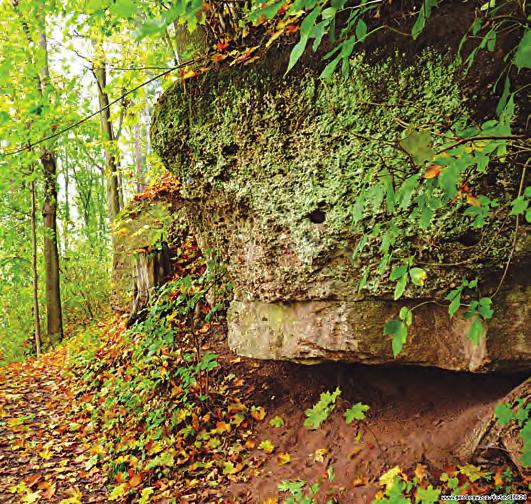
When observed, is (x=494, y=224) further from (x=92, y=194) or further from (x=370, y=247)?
(x=92, y=194)

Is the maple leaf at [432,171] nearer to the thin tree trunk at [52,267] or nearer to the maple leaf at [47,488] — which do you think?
the maple leaf at [47,488]

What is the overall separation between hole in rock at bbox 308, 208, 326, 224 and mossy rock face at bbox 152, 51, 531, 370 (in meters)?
0.01

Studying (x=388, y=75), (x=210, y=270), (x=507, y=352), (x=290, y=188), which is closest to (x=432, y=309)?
(x=507, y=352)

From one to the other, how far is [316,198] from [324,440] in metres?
2.17

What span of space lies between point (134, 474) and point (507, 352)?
3343 mm

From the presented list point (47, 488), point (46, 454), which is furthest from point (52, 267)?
point (47, 488)

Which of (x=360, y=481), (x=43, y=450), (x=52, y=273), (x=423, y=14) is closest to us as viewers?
(x=423, y=14)

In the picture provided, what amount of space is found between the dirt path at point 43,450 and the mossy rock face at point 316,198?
6.72 feet

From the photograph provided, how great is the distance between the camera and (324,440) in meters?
3.81

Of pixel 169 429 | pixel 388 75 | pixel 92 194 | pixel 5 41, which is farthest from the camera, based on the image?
pixel 92 194

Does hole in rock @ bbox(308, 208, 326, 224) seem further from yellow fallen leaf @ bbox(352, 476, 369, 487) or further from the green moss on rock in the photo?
yellow fallen leaf @ bbox(352, 476, 369, 487)

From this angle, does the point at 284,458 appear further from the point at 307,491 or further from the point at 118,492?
the point at 118,492

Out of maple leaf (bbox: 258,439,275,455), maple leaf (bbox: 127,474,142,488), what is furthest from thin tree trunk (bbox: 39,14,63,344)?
maple leaf (bbox: 258,439,275,455)

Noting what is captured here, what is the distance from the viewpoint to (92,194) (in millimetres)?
22953
